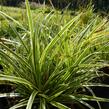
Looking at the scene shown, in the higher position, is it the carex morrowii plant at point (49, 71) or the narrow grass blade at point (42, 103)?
the carex morrowii plant at point (49, 71)

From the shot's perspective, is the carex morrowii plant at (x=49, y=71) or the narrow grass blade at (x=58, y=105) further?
the carex morrowii plant at (x=49, y=71)

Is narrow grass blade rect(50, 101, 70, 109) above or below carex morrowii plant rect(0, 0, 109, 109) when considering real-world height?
below

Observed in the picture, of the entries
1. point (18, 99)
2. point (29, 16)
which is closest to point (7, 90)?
point (18, 99)

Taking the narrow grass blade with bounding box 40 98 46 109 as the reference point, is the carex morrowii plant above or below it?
above

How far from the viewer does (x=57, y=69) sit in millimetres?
2629

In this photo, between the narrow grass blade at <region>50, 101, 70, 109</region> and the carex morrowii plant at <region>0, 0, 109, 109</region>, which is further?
the carex morrowii plant at <region>0, 0, 109, 109</region>

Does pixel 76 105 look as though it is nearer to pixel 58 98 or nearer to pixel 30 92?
pixel 58 98

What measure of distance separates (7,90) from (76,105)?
585mm

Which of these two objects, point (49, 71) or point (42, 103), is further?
point (49, 71)

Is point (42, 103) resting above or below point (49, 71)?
below

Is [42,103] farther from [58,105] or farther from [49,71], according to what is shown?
[49,71]

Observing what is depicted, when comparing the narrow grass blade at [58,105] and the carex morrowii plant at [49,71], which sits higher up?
the carex morrowii plant at [49,71]

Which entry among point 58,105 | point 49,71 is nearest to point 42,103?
point 58,105

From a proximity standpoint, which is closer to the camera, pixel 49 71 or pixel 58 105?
pixel 58 105
